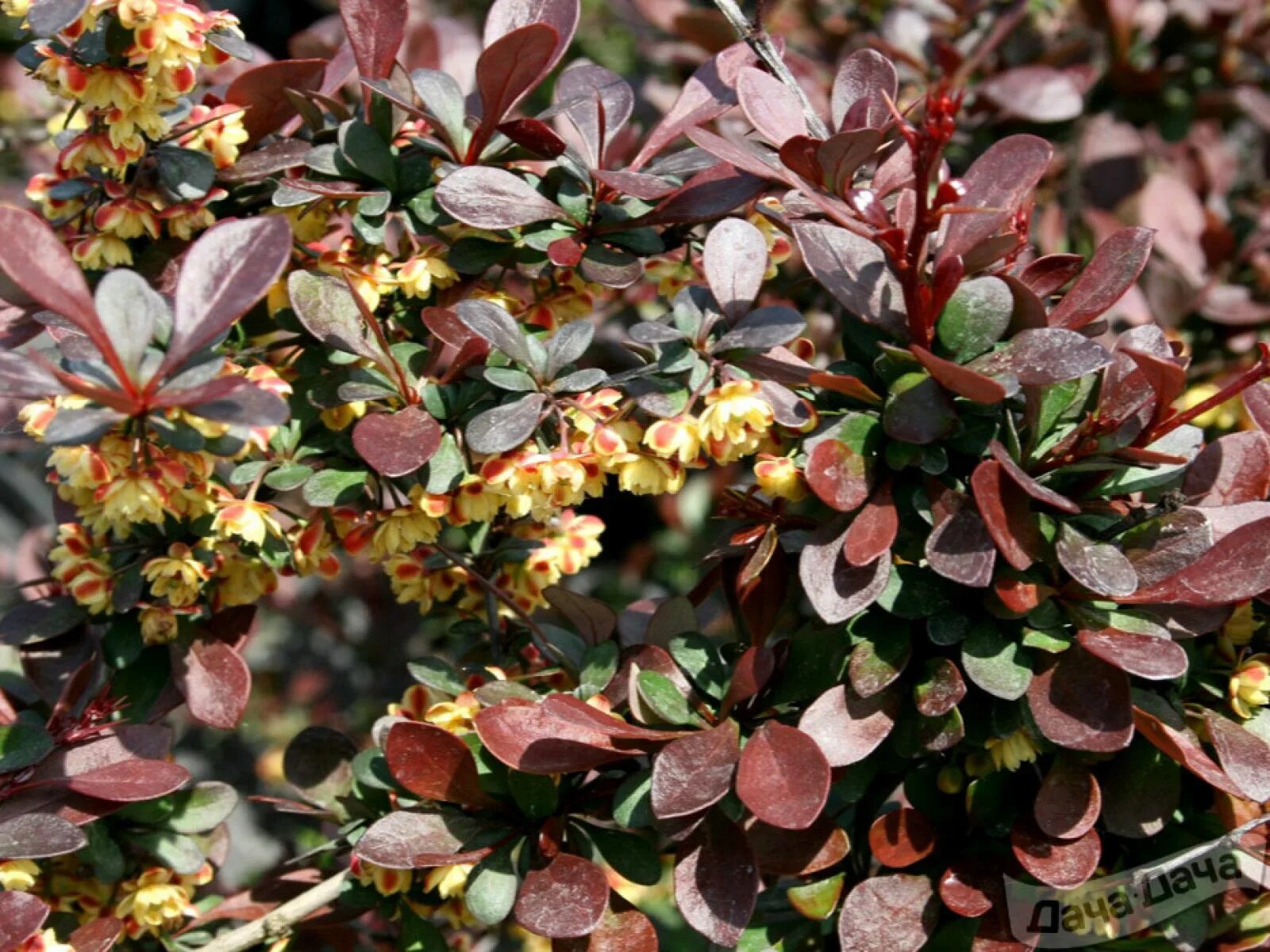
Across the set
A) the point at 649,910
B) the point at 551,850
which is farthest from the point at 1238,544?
the point at 649,910

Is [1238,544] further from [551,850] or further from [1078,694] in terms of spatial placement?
[551,850]

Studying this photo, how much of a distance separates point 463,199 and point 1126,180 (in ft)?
4.31

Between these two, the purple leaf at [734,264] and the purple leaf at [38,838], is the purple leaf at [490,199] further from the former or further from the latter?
the purple leaf at [38,838]

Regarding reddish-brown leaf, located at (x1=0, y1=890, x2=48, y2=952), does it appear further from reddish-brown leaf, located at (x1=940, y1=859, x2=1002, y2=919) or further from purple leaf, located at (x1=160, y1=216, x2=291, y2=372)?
reddish-brown leaf, located at (x1=940, y1=859, x2=1002, y2=919)

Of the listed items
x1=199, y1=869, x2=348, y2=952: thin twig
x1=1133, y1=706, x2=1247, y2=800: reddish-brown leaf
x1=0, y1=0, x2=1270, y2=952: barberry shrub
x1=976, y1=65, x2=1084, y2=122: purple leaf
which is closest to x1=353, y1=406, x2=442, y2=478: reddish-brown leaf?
x1=0, y1=0, x2=1270, y2=952: barberry shrub

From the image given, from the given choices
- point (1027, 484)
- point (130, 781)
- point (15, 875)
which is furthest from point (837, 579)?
point (15, 875)

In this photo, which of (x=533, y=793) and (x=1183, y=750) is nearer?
(x=1183, y=750)

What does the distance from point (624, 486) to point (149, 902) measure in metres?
0.57

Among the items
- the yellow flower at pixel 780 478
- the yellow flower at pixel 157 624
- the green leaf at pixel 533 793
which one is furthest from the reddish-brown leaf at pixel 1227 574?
the yellow flower at pixel 157 624

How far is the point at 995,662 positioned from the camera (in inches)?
34.4

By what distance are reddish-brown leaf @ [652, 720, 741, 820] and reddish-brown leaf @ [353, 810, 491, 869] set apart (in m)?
0.17

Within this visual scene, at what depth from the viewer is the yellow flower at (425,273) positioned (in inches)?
39.6

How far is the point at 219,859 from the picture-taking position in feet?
4.14

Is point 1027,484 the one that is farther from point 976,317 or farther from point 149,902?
point 149,902
